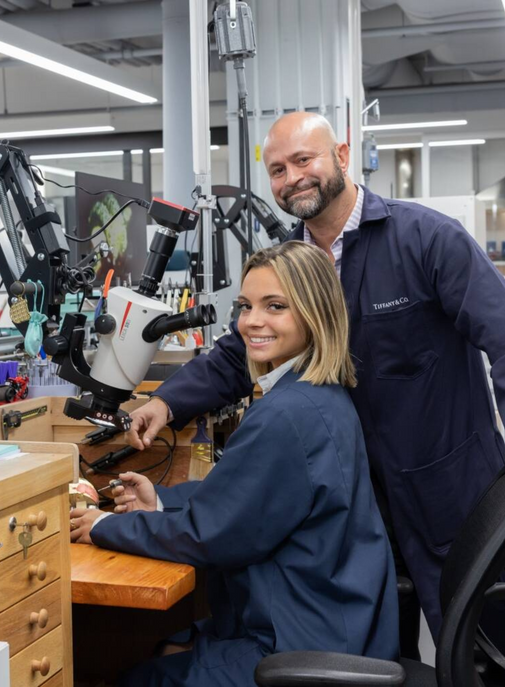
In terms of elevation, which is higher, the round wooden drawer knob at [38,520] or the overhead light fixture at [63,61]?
the overhead light fixture at [63,61]

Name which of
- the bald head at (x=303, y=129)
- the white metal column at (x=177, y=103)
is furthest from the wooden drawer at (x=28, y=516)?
the white metal column at (x=177, y=103)

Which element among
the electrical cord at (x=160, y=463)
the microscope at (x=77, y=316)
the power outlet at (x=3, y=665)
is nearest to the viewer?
the power outlet at (x=3, y=665)

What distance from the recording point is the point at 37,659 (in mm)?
1208

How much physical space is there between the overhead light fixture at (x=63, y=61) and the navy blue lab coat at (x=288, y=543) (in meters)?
4.00

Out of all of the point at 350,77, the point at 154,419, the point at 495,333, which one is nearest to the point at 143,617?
the point at 154,419

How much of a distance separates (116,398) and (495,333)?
0.76 meters

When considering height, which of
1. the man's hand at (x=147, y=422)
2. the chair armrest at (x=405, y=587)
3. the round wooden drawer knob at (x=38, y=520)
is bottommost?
the chair armrest at (x=405, y=587)

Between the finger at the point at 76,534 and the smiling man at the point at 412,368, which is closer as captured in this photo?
the finger at the point at 76,534

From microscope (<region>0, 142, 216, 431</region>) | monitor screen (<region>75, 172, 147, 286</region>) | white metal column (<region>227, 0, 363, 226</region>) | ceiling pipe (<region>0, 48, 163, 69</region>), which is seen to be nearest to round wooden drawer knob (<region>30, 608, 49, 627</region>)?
microscope (<region>0, 142, 216, 431</region>)

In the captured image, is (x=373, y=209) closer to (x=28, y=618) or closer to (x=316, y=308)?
Answer: (x=316, y=308)

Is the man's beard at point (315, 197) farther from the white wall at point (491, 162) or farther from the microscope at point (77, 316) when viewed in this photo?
the white wall at point (491, 162)

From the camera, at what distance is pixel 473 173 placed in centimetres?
1051

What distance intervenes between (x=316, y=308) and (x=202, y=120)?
0.76 metres

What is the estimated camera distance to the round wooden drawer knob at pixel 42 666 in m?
1.20
